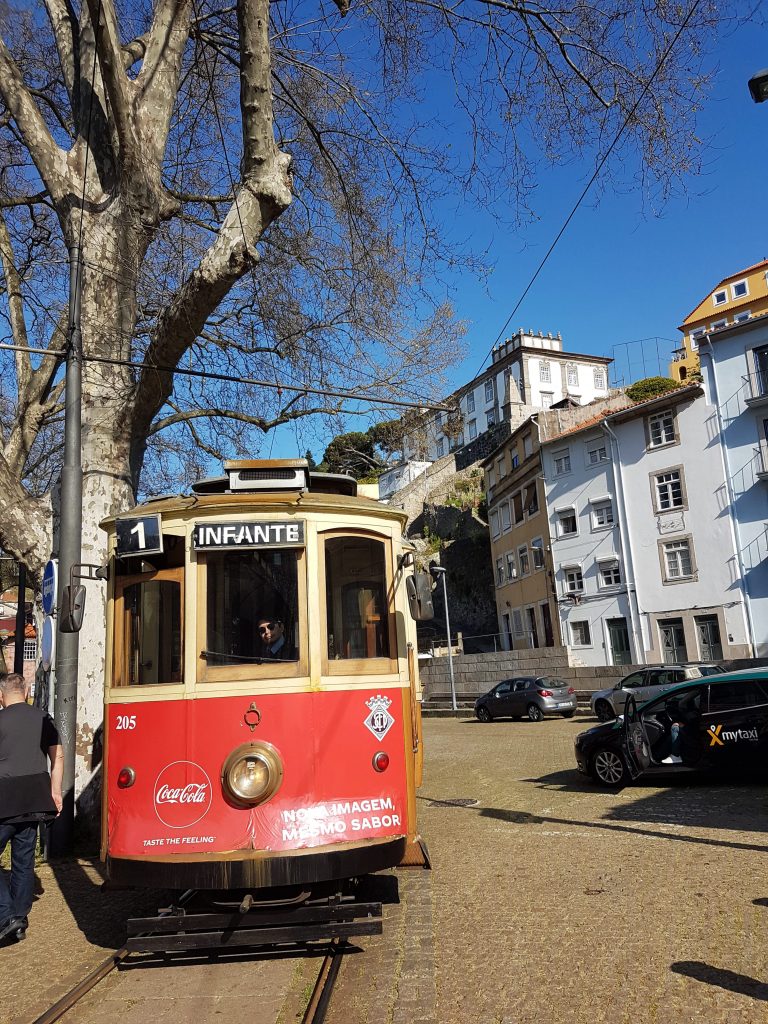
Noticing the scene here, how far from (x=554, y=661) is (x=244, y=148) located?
2705 cm

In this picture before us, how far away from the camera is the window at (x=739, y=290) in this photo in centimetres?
5301

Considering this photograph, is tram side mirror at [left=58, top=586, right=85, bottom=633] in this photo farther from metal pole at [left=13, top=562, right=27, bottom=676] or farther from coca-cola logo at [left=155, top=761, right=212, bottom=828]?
metal pole at [left=13, top=562, right=27, bottom=676]

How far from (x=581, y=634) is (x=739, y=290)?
30762 millimetres

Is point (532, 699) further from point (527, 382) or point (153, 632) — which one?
point (527, 382)

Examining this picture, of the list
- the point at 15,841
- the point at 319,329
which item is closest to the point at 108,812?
the point at 15,841

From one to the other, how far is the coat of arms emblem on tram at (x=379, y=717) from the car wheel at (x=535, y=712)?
21275 millimetres

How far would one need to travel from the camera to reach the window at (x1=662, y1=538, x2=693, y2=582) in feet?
105

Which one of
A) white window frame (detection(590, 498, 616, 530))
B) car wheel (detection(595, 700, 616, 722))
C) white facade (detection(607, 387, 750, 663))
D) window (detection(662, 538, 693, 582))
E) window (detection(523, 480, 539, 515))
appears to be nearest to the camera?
car wheel (detection(595, 700, 616, 722))

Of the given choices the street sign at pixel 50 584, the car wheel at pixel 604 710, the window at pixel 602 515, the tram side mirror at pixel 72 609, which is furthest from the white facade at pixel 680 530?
the tram side mirror at pixel 72 609

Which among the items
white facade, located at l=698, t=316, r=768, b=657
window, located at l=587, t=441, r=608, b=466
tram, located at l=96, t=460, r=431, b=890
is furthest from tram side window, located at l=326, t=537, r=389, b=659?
window, located at l=587, t=441, r=608, b=466

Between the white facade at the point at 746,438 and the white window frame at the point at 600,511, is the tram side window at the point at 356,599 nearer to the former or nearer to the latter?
the white facade at the point at 746,438

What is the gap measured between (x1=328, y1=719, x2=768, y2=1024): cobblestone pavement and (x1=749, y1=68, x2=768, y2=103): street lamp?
642cm

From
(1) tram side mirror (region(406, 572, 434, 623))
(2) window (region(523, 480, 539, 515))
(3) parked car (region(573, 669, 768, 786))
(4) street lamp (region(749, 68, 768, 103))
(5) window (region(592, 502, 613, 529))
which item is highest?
(2) window (region(523, 480, 539, 515))

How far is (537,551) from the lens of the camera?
3969 cm
